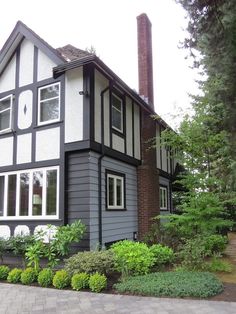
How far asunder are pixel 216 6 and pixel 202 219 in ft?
17.6

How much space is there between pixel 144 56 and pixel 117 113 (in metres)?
3.85

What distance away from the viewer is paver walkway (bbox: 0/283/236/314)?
5.62 metres

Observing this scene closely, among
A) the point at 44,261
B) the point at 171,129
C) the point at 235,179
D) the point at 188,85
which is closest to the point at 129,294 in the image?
the point at 44,261

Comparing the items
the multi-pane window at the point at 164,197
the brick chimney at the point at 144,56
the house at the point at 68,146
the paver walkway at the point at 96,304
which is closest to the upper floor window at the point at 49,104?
the house at the point at 68,146

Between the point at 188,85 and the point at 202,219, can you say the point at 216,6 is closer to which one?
the point at 202,219

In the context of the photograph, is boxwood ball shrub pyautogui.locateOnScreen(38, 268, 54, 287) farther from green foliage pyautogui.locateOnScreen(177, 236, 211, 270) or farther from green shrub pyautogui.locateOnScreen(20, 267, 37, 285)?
green foliage pyautogui.locateOnScreen(177, 236, 211, 270)

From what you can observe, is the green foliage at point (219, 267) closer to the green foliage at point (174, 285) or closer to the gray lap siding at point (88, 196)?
the green foliage at point (174, 285)

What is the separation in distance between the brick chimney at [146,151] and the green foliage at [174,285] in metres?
5.23

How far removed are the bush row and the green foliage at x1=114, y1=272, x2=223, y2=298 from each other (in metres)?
0.40

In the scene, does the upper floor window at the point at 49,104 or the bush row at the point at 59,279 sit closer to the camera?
the bush row at the point at 59,279

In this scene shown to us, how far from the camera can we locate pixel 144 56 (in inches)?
564

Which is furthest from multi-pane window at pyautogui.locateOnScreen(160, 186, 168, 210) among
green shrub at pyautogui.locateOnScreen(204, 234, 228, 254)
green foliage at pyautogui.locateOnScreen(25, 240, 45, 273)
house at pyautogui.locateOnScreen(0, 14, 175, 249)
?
green foliage at pyautogui.locateOnScreen(25, 240, 45, 273)

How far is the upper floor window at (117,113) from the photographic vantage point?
1145cm

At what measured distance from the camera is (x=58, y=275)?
739 centimetres
